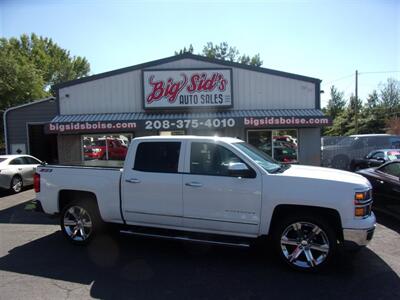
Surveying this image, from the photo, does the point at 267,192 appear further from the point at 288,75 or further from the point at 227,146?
the point at 288,75

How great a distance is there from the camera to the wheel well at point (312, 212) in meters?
4.70

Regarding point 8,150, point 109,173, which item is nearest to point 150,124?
point 109,173

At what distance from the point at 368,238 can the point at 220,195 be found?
6.76 ft

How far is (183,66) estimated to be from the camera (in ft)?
48.3

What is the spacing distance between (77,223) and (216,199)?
2678 mm

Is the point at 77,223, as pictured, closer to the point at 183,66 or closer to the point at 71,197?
the point at 71,197

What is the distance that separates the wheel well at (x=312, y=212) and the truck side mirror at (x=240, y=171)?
60 cm

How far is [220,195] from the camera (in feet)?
16.4

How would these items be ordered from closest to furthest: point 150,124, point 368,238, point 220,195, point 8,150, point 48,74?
point 368,238, point 220,195, point 150,124, point 8,150, point 48,74

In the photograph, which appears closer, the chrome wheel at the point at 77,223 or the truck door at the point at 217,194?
the truck door at the point at 217,194

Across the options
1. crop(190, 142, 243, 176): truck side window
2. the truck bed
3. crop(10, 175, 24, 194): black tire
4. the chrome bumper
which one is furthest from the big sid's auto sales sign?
the chrome bumper

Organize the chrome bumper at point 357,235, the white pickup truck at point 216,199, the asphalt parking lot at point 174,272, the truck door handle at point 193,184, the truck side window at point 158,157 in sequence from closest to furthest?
the asphalt parking lot at point 174,272 < the chrome bumper at point 357,235 < the white pickup truck at point 216,199 < the truck door handle at point 193,184 < the truck side window at point 158,157

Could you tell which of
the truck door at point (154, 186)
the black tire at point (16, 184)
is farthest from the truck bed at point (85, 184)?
the black tire at point (16, 184)

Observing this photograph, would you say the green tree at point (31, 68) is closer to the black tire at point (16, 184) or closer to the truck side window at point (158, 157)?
the black tire at point (16, 184)
